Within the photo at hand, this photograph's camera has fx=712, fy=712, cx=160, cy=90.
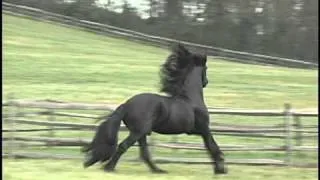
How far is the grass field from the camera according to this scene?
9188 mm

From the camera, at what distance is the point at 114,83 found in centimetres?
1955

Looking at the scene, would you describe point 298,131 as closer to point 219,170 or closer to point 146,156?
point 219,170

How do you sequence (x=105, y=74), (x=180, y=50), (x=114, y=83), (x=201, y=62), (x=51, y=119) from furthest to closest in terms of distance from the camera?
(x=105, y=74) → (x=114, y=83) → (x=51, y=119) → (x=201, y=62) → (x=180, y=50)

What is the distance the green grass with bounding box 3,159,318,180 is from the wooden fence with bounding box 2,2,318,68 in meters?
19.9

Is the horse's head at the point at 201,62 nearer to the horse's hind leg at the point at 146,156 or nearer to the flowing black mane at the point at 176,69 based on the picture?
the flowing black mane at the point at 176,69

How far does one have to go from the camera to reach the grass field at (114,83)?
30.1ft

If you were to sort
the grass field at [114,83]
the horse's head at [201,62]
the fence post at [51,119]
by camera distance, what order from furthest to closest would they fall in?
the fence post at [51,119] < the grass field at [114,83] < the horse's head at [201,62]

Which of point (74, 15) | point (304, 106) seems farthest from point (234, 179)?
point (74, 15)

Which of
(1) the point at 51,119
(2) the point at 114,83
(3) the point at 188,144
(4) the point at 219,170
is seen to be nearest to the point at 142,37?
(2) the point at 114,83

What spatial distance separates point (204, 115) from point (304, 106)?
352 inches

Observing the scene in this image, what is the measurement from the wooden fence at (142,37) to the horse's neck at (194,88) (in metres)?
20.4

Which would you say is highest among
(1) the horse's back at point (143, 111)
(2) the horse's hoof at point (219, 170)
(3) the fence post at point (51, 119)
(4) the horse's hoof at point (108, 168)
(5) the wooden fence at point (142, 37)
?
(1) the horse's back at point (143, 111)

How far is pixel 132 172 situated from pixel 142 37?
23.0 m

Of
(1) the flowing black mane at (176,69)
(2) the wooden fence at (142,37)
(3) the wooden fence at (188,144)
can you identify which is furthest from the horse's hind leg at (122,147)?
(2) the wooden fence at (142,37)
